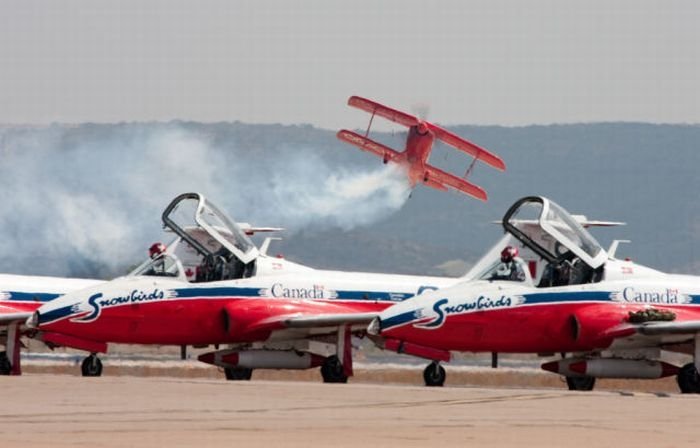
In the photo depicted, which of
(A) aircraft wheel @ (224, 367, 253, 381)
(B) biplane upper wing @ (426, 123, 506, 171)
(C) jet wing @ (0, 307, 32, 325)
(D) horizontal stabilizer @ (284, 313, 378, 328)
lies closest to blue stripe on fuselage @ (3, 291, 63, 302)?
(C) jet wing @ (0, 307, 32, 325)

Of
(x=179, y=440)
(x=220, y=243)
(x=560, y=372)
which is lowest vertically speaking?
(x=179, y=440)

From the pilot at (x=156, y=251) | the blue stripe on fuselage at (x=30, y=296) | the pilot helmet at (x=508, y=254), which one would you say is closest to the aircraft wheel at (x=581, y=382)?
the pilot helmet at (x=508, y=254)

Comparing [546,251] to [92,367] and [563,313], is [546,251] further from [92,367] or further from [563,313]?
[92,367]

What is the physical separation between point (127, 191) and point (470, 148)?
59.0ft

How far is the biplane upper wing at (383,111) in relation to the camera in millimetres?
97312

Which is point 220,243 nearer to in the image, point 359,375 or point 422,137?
point 359,375

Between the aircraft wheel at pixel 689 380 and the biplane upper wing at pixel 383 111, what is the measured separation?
57.1 meters

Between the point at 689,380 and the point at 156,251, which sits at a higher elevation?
the point at 156,251

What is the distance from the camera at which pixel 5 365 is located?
47625 millimetres

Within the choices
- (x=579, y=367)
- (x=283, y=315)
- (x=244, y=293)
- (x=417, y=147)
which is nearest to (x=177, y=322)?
(x=244, y=293)

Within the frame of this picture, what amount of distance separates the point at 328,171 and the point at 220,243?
48361 mm

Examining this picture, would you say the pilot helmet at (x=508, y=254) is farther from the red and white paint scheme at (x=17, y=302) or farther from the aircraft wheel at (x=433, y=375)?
the red and white paint scheme at (x=17, y=302)

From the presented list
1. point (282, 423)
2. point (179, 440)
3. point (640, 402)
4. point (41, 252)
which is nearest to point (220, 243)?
point (640, 402)

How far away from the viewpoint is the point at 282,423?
2753 cm
